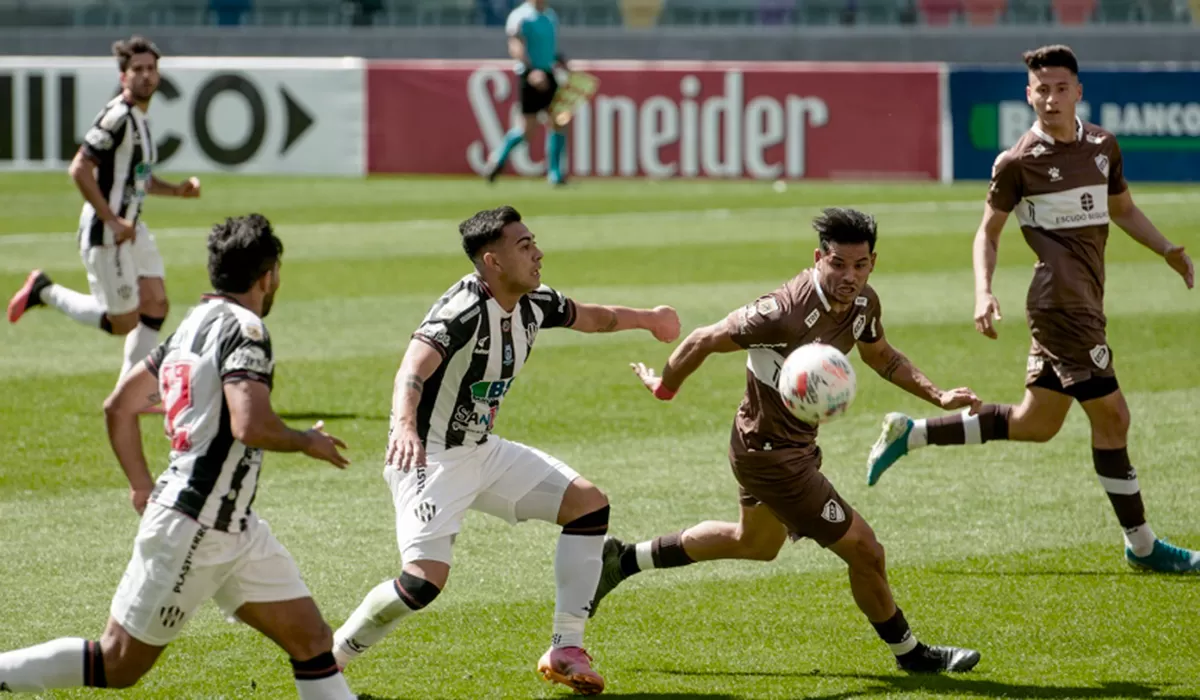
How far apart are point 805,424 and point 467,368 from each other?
1.31m

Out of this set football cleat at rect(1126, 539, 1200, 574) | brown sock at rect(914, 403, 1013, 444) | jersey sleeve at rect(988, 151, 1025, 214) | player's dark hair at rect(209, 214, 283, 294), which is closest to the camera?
player's dark hair at rect(209, 214, 283, 294)

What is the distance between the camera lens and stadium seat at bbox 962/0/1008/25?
105 feet

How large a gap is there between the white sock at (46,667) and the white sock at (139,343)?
633cm

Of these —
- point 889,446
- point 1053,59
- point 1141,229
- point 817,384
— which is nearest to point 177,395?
point 817,384

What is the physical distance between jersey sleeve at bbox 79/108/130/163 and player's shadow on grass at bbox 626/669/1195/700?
6655mm

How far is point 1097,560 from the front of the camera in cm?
830

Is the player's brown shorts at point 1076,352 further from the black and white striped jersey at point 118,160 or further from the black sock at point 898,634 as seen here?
the black and white striped jersey at point 118,160

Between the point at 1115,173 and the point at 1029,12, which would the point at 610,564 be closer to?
the point at 1115,173

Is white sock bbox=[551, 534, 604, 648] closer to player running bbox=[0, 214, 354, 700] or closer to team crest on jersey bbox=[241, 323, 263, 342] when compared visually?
player running bbox=[0, 214, 354, 700]

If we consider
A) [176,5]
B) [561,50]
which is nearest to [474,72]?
[561,50]

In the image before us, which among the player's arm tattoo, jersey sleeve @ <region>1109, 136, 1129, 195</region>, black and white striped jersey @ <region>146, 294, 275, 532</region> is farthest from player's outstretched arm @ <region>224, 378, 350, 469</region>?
jersey sleeve @ <region>1109, 136, 1129, 195</region>

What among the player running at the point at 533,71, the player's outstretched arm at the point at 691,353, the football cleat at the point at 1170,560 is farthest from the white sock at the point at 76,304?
the player running at the point at 533,71

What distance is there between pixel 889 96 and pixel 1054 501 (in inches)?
702

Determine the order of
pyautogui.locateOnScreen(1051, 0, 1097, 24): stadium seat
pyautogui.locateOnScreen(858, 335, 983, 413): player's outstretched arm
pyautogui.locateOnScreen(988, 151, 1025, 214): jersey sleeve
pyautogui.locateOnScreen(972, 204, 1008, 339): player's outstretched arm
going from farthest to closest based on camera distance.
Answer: pyautogui.locateOnScreen(1051, 0, 1097, 24): stadium seat
pyautogui.locateOnScreen(988, 151, 1025, 214): jersey sleeve
pyautogui.locateOnScreen(972, 204, 1008, 339): player's outstretched arm
pyautogui.locateOnScreen(858, 335, 983, 413): player's outstretched arm
